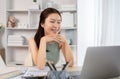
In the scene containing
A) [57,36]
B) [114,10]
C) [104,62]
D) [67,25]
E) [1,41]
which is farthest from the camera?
[1,41]

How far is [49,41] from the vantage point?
1.98 meters

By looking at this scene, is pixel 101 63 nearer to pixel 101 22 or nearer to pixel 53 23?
pixel 53 23

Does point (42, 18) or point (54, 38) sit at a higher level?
point (42, 18)

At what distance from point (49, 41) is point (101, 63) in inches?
32.5

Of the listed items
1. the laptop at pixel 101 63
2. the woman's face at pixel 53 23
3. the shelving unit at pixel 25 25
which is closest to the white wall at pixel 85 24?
the shelving unit at pixel 25 25

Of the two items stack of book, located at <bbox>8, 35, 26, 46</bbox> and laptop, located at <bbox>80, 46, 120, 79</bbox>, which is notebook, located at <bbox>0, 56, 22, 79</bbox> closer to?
laptop, located at <bbox>80, 46, 120, 79</bbox>

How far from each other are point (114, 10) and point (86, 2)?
477 millimetres

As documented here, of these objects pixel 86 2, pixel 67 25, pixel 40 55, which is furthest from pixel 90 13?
pixel 40 55

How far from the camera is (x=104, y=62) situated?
4.12 feet

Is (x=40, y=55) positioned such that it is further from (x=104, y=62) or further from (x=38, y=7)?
(x=38, y=7)

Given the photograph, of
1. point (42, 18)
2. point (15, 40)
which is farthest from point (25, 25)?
point (42, 18)

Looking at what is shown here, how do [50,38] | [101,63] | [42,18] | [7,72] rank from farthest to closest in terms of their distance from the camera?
[42,18], [50,38], [7,72], [101,63]

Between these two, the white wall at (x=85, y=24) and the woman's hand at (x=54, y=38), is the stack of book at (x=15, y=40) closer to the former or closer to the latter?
the white wall at (x=85, y=24)

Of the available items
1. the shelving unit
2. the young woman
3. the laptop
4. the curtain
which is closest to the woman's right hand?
the young woman
